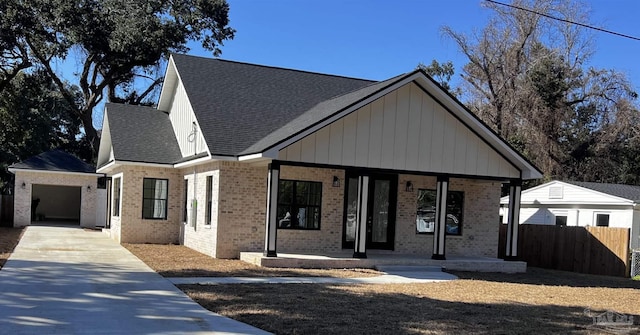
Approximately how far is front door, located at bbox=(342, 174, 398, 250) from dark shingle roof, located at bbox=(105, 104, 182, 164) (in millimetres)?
6422

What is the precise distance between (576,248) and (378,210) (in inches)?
269

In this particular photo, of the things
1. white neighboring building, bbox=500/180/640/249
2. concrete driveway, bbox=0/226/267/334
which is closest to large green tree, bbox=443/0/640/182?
white neighboring building, bbox=500/180/640/249

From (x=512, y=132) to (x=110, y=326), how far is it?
29.2 meters

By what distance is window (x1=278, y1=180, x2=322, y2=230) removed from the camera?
53.9ft

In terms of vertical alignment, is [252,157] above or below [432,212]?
above

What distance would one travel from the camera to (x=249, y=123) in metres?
17.3

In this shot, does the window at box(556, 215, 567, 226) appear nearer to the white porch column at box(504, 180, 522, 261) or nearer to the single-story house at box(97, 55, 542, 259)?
the single-story house at box(97, 55, 542, 259)

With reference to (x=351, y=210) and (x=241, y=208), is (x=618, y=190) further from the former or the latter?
(x=241, y=208)

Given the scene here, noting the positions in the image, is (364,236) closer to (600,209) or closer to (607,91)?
(600,209)

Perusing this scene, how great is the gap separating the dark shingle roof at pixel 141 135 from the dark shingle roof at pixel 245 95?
9.22 ft

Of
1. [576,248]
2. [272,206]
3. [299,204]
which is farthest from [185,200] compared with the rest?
[576,248]

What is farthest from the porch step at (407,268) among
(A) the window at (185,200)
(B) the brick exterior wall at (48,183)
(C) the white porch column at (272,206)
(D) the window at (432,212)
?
(B) the brick exterior wall at (48,183)

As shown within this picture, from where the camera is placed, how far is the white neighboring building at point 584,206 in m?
20.2

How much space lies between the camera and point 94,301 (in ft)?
30.0
